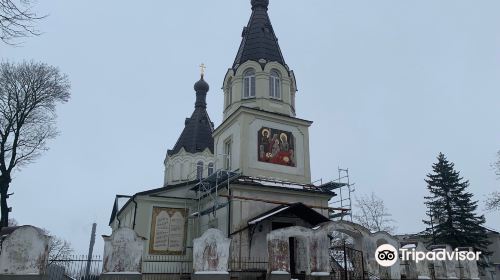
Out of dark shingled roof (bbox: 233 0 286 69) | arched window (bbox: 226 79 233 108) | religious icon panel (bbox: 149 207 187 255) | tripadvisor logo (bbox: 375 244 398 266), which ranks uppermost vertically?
dark shingled roof (bbox: 233 0 286 69)

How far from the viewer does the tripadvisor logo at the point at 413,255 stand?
13875mm

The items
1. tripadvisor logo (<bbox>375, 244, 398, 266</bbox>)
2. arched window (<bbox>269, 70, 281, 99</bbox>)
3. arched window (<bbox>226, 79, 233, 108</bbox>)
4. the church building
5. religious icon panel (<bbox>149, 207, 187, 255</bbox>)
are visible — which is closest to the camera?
tripadvisor logo (<bbox>375, 244, 398, 266</bbox>)

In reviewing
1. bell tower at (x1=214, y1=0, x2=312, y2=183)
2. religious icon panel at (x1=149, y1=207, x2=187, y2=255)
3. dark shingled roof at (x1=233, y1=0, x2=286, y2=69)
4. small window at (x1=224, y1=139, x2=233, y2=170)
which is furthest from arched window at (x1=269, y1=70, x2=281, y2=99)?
religious icon panel at (x1=149, y1=207, x2=187, y2=255)

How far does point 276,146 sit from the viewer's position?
20.6m

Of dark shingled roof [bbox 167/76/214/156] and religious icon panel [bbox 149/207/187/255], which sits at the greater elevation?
dark shingled roof [bbox 167/76/214/156]

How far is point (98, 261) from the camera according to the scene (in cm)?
1338

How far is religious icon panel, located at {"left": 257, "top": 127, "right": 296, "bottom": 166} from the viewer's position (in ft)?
66.2

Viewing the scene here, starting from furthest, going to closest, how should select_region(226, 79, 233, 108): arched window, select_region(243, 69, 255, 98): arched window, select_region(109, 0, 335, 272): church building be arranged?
select_region(226, 79, 233, 108): arched window < select_region(243, 69, 255, 98): arched window < select_region(109, 0, 335, 272): church building

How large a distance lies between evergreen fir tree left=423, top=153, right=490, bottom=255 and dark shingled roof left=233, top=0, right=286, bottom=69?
1454 centimetres

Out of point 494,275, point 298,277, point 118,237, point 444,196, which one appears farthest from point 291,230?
point 494,275

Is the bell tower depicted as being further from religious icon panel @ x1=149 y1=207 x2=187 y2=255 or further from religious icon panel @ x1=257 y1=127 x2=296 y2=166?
religious icon panel @ x1=149 y1=207 x2=187 y2=255

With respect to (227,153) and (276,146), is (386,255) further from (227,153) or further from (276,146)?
(227,153)

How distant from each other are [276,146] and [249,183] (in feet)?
10.6

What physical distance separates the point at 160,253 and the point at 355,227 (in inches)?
411
